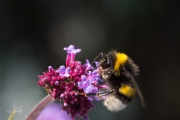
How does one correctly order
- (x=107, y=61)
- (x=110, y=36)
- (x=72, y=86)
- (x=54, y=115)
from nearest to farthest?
(x=72, y=86), (x=107, y=61), (x=54, y=115), (x=110, y=36)

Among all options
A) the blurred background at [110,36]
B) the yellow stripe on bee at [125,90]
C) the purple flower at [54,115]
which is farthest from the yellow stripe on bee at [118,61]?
the blurred background at [110,36]

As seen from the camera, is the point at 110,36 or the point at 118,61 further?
the point at 110,36

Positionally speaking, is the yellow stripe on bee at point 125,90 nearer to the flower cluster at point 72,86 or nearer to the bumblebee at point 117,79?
the bumblebee at point 117,79

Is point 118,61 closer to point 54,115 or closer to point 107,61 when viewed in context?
point 107,61

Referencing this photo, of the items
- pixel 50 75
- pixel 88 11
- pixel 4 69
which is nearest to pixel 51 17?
pixel 88 11

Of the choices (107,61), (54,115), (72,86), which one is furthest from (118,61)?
(54,115)

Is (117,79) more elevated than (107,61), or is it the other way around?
(107,61)
